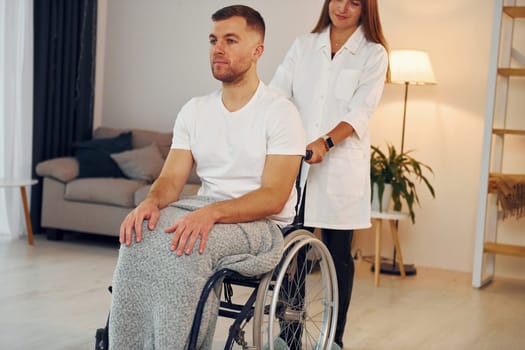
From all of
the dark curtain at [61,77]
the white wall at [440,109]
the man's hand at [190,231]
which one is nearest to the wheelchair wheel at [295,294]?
the man's hand at [190,231]

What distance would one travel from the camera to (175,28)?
19.2 ft

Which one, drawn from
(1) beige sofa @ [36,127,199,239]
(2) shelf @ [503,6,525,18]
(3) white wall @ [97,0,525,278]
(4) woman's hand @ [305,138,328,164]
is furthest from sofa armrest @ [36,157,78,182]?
(4) woman's hand @ [305,138,328,164]

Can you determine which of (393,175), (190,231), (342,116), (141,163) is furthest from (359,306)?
(190,231)

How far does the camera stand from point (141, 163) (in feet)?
17.4

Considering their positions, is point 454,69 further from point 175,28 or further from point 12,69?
point 12,69

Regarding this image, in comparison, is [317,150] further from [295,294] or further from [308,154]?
[295,294]

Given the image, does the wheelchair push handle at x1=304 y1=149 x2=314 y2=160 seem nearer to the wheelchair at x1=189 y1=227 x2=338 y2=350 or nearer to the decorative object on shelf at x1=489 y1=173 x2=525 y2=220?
the wheelchair at x1=189 y1=227 x2=338 y2=350

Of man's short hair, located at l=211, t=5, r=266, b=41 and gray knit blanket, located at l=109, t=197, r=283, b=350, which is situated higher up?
man's short hair, located at l=211, t=5, r=266, b=41

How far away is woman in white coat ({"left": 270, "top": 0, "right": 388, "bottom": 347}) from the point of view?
114 inches

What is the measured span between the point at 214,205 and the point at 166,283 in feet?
0.83

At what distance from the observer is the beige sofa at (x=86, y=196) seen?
507cm

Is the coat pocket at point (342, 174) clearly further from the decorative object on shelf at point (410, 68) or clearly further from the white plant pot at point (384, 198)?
the decorative object on shelf at point (410, 68)

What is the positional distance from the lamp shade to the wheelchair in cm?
206

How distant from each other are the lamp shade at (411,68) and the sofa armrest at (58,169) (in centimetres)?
202
